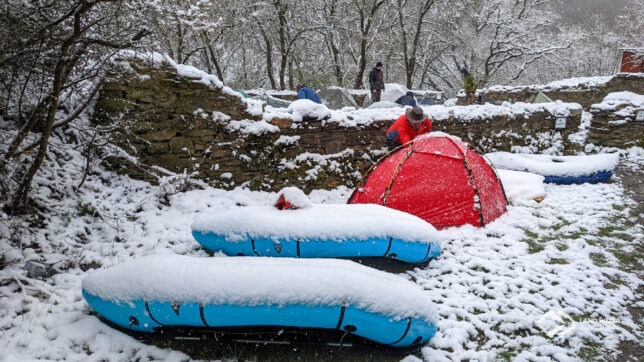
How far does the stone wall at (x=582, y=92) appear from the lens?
12.4 metres

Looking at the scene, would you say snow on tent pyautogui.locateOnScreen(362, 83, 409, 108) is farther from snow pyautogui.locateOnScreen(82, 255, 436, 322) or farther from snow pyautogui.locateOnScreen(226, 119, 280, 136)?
snow pyautogui.locateOnScreen(82, 255, 436, 322)

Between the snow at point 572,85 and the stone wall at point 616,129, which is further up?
the snow at point 572,85

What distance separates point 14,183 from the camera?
3154mm

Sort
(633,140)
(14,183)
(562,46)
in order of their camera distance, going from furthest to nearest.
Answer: (562,46) < (633,140) < (14,183)

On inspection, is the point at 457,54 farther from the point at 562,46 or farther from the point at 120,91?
the point at 120,91

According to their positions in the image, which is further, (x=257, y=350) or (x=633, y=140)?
(x=633, y=140)

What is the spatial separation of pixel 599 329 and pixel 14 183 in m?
5.26

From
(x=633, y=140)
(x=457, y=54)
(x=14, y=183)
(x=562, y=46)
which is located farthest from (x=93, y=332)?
(x=562, y=46)

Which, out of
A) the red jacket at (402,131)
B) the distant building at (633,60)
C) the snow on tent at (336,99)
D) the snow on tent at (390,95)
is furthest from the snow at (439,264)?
the distant building at (633,60)

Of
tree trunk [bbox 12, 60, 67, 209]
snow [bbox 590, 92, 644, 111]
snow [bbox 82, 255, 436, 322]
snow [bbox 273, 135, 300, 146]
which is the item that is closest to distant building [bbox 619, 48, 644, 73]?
snow [bbox 590, 92, 644, 111]

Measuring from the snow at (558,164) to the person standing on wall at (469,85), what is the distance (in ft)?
26.4

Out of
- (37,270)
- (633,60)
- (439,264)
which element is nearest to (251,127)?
(37,270)

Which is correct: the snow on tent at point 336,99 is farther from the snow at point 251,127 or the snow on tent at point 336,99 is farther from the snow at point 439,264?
the snow at point 439,264

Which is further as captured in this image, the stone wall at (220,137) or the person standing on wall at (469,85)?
the person standing on wall at (469,85)
